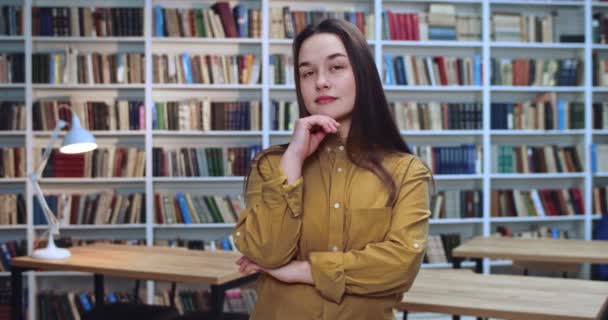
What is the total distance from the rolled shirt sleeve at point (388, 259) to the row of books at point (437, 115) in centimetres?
414

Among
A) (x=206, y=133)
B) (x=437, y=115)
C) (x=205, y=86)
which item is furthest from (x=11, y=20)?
(x=437, y=115)

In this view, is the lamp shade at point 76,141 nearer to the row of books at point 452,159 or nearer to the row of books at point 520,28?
the row of books at point 452,159

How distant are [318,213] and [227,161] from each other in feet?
13.3

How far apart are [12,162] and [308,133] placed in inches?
174

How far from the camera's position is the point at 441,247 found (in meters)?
5.71

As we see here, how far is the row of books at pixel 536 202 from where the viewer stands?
5.80 m

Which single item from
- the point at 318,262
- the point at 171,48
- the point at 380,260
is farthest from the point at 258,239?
the point at 171,48

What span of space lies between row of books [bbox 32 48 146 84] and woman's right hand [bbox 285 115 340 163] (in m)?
4.11

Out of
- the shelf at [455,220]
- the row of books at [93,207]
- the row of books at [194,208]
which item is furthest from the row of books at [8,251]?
the shelf at [455,220]

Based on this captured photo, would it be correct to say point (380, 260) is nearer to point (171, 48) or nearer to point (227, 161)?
point (227, 161)

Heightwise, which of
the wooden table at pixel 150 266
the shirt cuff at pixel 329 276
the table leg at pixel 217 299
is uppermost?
the shirt cuff at pixel 329 276

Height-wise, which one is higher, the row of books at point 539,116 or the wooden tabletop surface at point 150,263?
the row of books at point 539,116

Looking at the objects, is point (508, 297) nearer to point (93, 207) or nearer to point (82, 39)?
point (93, 207)

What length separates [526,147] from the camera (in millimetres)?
5820
